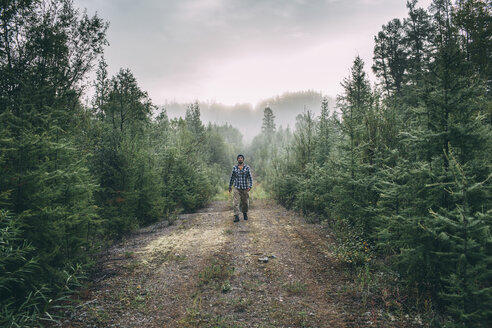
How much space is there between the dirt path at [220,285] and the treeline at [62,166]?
0.73m

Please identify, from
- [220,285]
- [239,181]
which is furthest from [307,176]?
[220,285]

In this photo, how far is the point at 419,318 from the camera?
10.5 ft

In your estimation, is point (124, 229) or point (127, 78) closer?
point (124, 229)

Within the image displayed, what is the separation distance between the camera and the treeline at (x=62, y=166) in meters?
3.42

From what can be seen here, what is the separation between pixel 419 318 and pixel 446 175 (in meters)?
2.13

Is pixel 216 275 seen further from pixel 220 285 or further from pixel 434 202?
pixel 434 202

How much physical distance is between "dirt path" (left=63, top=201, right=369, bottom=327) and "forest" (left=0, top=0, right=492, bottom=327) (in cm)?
57

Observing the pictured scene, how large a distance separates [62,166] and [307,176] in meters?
10.1

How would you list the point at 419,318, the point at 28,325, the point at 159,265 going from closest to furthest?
the point at 28,325 → the point at 419,318 → the point at 159,265

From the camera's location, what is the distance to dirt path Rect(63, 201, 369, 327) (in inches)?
135

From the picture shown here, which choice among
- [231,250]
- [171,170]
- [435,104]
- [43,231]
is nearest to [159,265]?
[231,250]

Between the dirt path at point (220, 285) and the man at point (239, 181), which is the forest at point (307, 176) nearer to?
the dirt path at point (220, 285)

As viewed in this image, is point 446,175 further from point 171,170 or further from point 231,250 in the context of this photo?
point 171,170

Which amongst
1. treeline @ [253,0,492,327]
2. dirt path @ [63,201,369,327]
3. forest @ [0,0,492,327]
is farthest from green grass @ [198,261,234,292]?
treeline @ [253,0,492,327]
